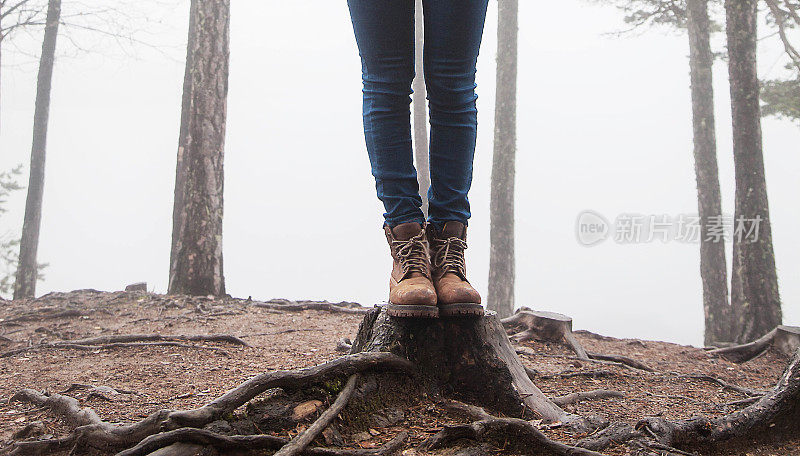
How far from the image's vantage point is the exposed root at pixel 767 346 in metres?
5.86

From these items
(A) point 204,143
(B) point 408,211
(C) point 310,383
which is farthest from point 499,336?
(A) point 204,143

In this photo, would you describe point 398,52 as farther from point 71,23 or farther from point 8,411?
point 71,23

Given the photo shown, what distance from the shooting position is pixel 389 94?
2.28 m

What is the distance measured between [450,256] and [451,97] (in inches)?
25.6

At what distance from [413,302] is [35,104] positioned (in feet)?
39.6

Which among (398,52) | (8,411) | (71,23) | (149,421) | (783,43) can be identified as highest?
(71,23)

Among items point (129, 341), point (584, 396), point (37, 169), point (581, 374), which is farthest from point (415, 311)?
point (37, 169)

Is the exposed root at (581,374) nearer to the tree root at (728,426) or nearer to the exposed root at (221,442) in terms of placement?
the tree root at (728,426)

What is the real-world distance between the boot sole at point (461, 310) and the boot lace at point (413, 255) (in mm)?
166

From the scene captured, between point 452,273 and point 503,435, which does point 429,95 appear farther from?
point 503,435

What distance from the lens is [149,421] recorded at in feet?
5.95

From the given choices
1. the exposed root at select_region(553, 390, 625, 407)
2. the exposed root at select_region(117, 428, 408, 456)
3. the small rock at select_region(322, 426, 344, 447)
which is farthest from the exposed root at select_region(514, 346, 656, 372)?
the exposed root at select_region(117, 428, 408, 456)

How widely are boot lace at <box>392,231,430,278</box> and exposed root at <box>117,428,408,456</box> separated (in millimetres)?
763

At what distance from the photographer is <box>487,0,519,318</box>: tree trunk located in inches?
408
